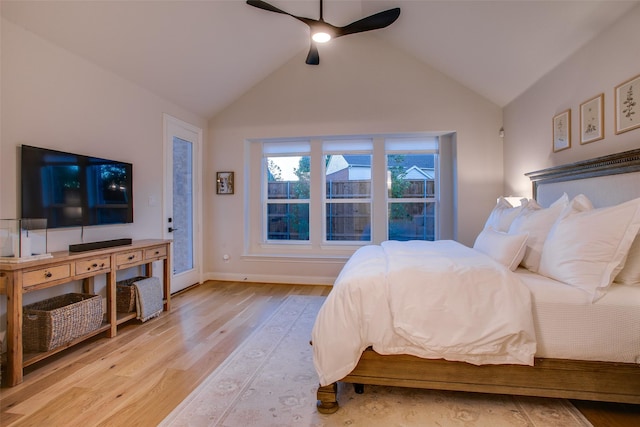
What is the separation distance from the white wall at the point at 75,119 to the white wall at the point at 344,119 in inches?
42.7

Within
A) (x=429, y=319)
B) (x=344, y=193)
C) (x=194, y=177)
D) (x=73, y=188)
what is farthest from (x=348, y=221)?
(x=73, y=188)

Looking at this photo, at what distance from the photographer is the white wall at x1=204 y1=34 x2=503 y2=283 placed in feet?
13.5

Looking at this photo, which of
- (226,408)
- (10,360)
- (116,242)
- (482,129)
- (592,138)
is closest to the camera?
(226,408)

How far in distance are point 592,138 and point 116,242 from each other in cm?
427

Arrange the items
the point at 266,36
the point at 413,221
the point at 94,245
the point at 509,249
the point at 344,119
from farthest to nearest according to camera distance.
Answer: the point at 413,221 → the point at 344,119 → the point at 266,36 → the point at 94,245 → the point at 509,249

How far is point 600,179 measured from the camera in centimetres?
228

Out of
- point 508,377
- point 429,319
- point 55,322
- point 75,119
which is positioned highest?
point 75,119

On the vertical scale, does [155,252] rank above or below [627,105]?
below

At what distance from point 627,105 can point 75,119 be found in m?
4.43

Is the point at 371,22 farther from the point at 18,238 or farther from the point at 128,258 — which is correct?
the point at 18,238

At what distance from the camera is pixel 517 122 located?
3.69 meters

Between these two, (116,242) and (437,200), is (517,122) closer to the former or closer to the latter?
(437,200)

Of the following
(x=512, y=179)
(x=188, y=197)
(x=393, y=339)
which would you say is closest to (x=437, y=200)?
(x=512, y=179)

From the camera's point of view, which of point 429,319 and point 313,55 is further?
point 313,55
